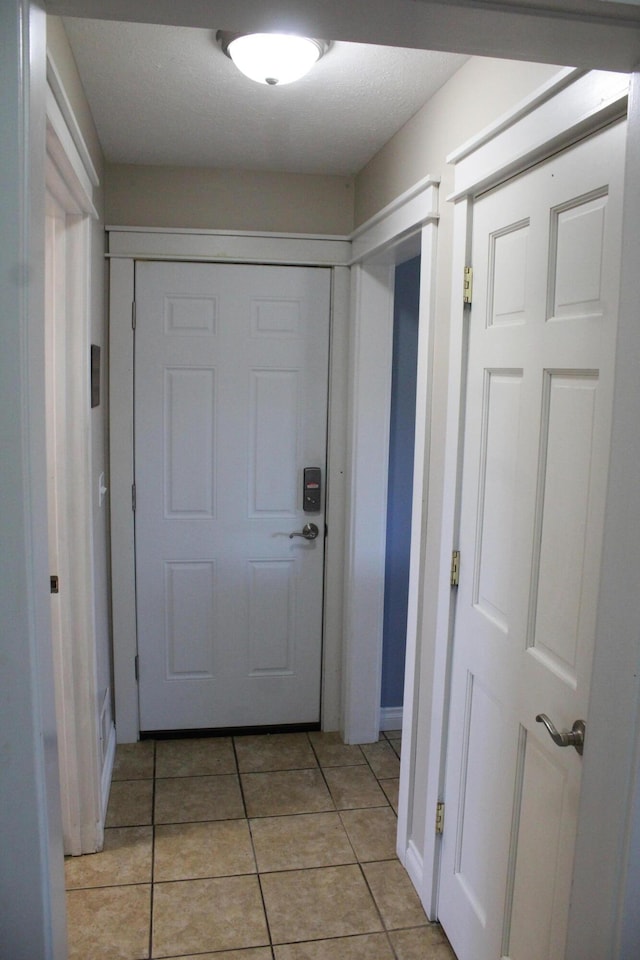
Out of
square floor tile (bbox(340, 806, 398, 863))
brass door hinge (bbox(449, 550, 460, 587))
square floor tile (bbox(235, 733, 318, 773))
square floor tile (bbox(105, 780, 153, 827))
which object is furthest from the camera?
square floor tile (bbox(235, 733, 318, 773))

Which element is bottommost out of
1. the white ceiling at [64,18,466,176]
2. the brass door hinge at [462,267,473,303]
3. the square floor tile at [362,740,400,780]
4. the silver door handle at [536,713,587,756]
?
the square floor tile at [362,740,400,780]

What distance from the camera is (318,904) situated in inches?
86.3

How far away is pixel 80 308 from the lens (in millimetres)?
2217

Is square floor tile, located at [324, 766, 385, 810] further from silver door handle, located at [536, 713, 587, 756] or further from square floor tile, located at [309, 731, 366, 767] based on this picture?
silver door handle, located at [536, 713, 587, 756]

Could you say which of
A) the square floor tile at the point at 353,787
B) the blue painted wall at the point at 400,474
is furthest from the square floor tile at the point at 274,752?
the blue painted wall at the point at 400,474

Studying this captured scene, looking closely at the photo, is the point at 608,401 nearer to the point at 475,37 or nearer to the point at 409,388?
the point at 475,37

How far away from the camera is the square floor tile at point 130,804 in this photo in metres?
2.59

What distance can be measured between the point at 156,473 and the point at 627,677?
2.33 meters

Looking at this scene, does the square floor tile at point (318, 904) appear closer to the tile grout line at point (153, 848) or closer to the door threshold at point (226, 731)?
the tile grout line at point (153, 848)

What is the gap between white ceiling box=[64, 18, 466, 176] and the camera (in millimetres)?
1889

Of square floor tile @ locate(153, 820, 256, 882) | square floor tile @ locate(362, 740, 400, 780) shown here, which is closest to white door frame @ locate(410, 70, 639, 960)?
square floor tile @ locate(153, 820, 256, 882)

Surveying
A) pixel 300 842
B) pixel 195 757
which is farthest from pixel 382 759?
pixel 195 757

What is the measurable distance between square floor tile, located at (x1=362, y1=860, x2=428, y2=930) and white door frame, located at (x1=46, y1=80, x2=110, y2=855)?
912 millimetres

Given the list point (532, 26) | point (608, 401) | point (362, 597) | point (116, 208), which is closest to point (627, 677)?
point (608, 401)
